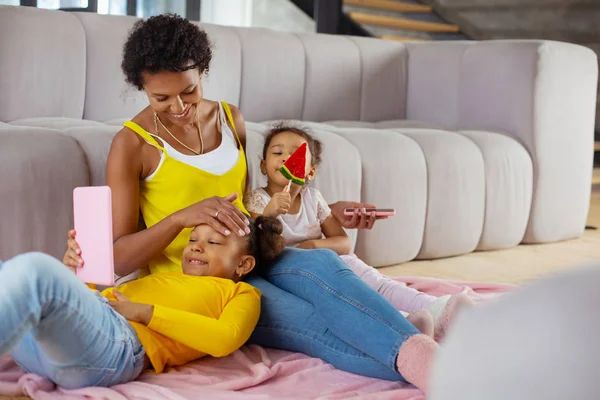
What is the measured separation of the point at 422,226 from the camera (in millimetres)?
2766

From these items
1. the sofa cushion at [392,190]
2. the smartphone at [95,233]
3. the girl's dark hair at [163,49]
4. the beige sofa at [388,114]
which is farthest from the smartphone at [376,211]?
the smartphone at [95,233]

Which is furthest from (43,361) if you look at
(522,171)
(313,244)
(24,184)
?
(522,171)

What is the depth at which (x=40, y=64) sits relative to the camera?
2.65m

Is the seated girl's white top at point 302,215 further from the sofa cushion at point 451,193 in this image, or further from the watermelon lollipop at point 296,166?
the sofa cushion at point 451,193

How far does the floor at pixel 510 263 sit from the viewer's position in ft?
8.55

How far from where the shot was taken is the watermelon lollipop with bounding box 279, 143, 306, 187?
75.7 inches

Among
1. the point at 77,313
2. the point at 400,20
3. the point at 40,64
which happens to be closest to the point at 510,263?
the point at 40,64

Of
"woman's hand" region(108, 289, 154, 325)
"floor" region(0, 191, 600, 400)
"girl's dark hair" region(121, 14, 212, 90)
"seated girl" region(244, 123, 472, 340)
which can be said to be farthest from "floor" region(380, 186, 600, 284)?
"woman's hand" region(108, 289, 154, 325)

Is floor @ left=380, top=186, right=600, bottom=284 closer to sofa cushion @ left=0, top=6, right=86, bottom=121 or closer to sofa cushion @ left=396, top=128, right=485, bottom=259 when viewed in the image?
sofa cushion @ left=396, top=128, right=485, bottom=259

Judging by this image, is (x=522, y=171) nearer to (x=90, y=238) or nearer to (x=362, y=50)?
(x=362, y=50)

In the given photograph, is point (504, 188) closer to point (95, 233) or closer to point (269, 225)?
point (269, 225)

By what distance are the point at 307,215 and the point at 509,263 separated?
1035mm

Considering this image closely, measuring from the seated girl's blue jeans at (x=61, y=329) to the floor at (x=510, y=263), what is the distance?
1.33 metres

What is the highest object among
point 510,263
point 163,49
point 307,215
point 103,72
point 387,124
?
point 163,49
